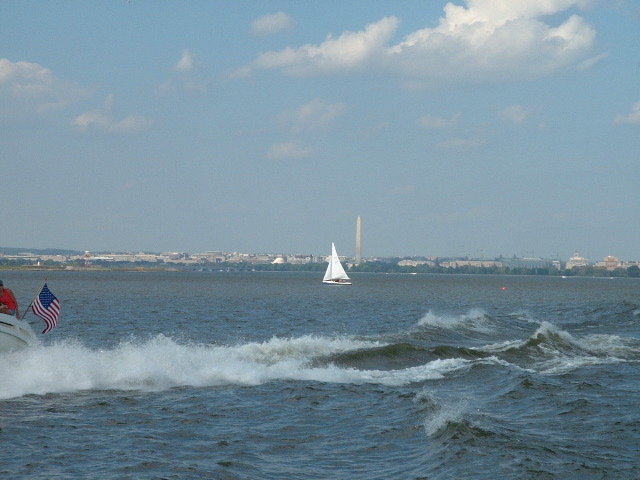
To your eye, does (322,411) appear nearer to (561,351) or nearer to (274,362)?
(274,362)

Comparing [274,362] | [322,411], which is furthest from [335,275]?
[322,411]

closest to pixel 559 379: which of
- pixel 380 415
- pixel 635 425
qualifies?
pixel 635 425

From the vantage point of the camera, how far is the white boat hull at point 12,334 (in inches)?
885

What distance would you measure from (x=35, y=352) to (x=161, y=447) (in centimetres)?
904

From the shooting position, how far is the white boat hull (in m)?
22.5

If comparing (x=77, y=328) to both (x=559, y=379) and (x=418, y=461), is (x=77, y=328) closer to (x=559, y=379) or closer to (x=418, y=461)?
(x=559, y=379)

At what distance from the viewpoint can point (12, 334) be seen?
22.8 metres

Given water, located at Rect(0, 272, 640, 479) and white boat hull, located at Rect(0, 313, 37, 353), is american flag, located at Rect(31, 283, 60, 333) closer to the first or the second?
white boat hull, located at Rect(0, 313, 37, 353)

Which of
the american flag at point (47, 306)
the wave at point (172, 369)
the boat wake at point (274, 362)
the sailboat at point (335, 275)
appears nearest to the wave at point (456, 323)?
the boat wake at point (274, 362)

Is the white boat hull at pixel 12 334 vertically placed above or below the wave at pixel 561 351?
above

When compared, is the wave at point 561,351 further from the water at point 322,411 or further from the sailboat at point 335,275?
the sailboat at point 335,275

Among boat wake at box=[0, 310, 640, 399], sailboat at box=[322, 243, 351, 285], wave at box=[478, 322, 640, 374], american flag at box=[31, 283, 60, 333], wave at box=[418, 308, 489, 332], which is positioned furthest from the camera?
sailboat at box=[322, 243, 351, 285]

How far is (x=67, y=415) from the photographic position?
18.9 meters

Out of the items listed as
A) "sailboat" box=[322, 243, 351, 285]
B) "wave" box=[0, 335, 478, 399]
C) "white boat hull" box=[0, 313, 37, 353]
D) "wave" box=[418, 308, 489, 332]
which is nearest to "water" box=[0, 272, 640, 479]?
"wave" box=[0, 335, 478, 399]
